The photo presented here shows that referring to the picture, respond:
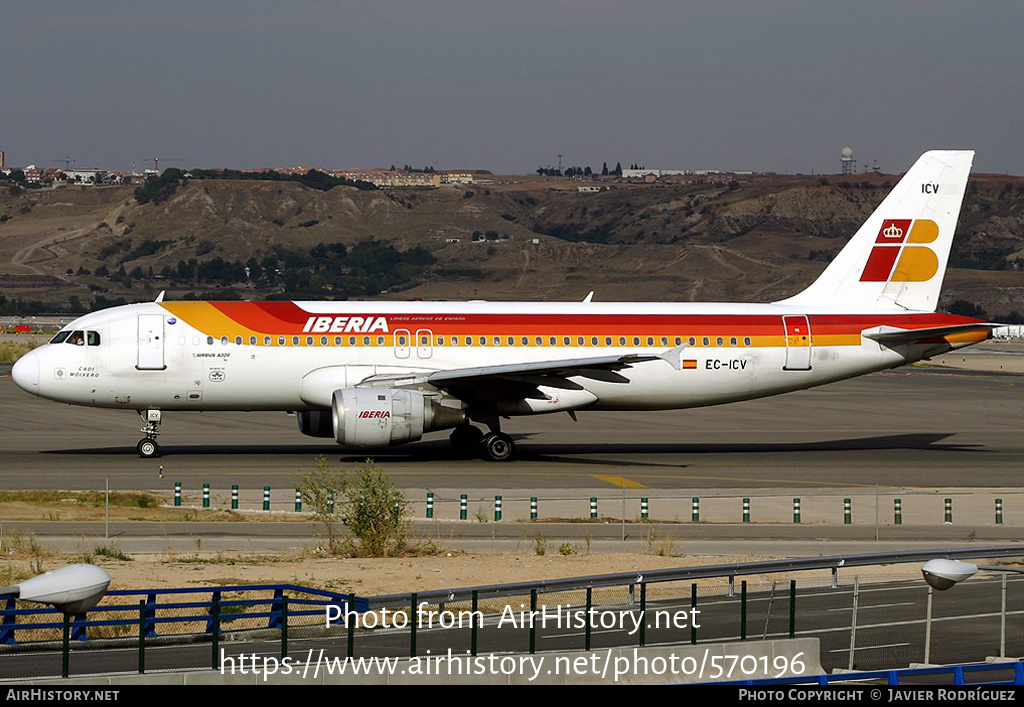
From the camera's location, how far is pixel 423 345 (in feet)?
135

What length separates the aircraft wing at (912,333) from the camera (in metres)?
42.5

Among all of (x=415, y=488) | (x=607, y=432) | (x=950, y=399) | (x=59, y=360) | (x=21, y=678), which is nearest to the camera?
(x=21, y=678)

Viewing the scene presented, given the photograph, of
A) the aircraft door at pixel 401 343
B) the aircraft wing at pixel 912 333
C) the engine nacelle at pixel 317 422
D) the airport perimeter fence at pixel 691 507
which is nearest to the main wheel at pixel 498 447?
the aircraft door at pixel 401 343

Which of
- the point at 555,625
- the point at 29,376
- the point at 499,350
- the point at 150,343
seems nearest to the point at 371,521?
the point at 555,625

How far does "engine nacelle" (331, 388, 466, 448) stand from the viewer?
3838 cm

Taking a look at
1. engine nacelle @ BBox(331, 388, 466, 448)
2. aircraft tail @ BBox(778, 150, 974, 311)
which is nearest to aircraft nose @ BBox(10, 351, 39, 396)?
engine nacelle @ BBox(331, 388, 466, 448)

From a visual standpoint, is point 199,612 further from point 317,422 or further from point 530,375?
point 317,422

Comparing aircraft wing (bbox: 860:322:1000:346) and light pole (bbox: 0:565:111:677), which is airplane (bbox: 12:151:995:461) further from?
light pole (bbox: 0:565:111:677)

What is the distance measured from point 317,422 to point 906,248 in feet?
61.9

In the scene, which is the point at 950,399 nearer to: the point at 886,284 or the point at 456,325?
the point at 886,284
